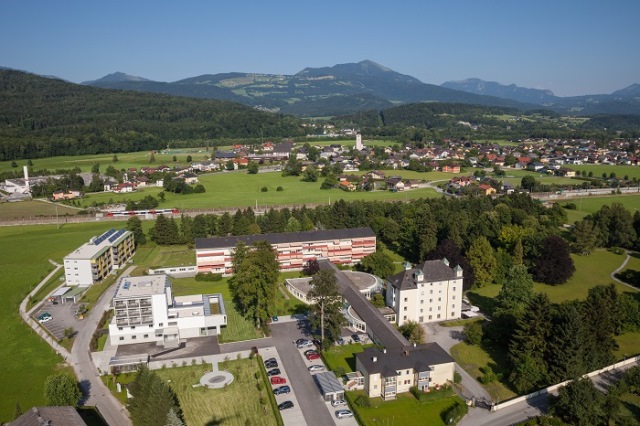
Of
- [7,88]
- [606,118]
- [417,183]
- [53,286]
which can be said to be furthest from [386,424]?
[606,118]

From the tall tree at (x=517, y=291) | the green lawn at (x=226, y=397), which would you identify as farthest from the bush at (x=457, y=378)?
the green lawn at (x=226, y=397)

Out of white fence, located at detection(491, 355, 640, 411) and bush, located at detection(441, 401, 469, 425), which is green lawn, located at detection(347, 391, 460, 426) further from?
white fence, located at detection(491, 355, 640, 411)

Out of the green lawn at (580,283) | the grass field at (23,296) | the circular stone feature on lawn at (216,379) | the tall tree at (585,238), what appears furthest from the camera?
the tall tree at (585,238)

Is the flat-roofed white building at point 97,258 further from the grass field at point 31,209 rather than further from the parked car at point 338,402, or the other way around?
the parked car at point 338,402

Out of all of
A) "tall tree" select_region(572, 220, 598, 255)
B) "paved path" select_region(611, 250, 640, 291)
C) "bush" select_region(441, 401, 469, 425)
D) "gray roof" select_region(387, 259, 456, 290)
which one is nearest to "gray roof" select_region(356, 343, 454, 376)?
"bush" select_region(441, 401, 469, 425)

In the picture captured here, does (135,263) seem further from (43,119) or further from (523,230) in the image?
(43,119)
